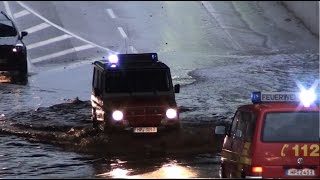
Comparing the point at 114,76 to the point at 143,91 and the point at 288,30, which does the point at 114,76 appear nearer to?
the point at 143,91

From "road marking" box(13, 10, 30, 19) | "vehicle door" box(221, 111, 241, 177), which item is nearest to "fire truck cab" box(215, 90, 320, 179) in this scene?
"vehicle door" box(221, 111, 241, 177)

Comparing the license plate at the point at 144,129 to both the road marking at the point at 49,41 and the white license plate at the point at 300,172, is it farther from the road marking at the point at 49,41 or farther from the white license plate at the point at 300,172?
the road marking at the point at 49,41

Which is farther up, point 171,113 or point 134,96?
point 134,96

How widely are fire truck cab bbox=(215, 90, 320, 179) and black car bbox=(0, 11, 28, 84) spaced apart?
54.4 ft

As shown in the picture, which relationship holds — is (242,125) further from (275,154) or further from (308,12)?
(308,12)

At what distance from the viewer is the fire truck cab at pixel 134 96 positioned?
17781 mm

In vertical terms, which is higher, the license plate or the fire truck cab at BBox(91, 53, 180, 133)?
the fire truck cab at BBox(91, 53, 180, 133)

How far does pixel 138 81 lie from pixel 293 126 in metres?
7.60

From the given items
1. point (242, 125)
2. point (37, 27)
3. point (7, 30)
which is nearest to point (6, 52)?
point (7, 30)

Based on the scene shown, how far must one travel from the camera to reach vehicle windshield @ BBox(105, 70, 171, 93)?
1834 cm

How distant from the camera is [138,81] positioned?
725 inches

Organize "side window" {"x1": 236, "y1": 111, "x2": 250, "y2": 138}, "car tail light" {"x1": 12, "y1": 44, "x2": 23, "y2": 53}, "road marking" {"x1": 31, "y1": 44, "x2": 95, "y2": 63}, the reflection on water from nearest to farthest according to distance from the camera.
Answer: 1. "side window" {"x1": 236, "y1": 111, "x2": 250, "y2": 138}
2. the reflection on water
3. "car tail light" {"x1": 12, "y1": 44, "x2": 23, "y2": 53}
4. "road marking" {"x1": 31, "y1": 44, "x2": 95, "y2": 63}

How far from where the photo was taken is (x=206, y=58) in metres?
32.2

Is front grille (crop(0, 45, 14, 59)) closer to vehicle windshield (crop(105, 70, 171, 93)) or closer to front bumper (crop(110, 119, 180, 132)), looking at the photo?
vehicle windshield (crop(105, 70, 171, 93))
